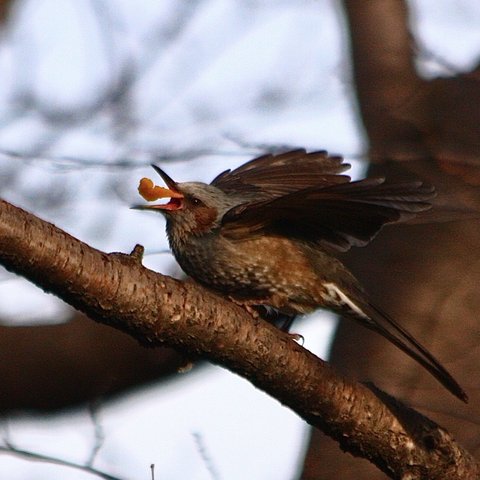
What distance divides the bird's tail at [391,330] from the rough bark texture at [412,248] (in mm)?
301

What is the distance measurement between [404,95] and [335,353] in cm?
142

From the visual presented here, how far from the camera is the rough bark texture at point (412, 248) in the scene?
14.9 ft

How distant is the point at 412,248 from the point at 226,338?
2.56 m

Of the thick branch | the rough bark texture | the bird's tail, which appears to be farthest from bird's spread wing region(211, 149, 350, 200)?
the thick branch

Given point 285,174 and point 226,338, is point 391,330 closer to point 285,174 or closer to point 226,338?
point 285,174

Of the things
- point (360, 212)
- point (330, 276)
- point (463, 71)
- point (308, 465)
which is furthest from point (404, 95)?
point (308, 465)

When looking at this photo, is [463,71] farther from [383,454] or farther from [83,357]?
[83,357]

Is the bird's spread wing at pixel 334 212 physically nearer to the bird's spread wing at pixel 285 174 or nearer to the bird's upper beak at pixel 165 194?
the bird's upper beak at pixel 165 194

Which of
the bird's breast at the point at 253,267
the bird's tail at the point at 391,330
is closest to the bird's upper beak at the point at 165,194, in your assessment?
the bird's breast at the point at 253,267

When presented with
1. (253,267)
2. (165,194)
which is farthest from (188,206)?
(253,267)

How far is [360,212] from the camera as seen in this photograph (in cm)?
394

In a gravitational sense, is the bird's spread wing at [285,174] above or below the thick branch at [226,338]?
above

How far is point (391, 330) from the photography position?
4.50 meters

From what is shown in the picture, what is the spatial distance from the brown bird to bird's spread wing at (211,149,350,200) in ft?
0.99
